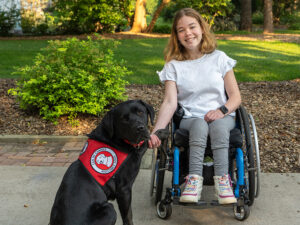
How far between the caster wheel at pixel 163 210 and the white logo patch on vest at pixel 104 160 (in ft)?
2.03

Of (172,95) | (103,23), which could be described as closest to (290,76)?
(172,95)

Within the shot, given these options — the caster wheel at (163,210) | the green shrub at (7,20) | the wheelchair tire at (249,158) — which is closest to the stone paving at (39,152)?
the caster wheel at (163,210)

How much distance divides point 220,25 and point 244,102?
20.0m

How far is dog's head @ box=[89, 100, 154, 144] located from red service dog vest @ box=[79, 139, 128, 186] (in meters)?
0.08

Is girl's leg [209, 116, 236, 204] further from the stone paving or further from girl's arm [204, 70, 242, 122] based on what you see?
the stone paving

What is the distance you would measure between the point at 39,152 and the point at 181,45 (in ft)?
7.55

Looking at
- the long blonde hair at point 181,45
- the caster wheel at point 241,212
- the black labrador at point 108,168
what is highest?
the long blonde hair at point 181,45

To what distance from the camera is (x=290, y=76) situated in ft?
25.8

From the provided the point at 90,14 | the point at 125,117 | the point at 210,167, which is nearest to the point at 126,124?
the point at 125,117

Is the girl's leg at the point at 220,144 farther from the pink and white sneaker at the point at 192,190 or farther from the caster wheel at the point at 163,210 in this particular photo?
the caster wheel at the point at 163,210

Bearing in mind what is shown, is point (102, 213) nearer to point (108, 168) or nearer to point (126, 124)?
point (108, 168)

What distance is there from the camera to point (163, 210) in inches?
113

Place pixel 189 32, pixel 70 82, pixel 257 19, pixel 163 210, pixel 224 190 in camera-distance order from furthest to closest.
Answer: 1. pixel 257 19
2. pixel 70 82
3. pixel 189 32
4. pixel 163 210
5. pixel 224 190

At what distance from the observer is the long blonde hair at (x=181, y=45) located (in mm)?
3133
